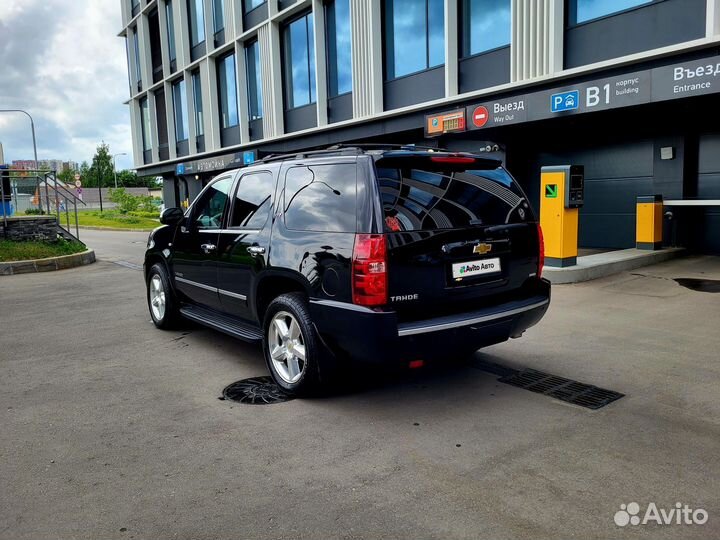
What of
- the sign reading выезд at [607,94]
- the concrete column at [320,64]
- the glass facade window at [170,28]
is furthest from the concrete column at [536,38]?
the glass facade window at [170,28]

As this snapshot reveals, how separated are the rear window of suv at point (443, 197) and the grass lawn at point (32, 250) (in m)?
12.4

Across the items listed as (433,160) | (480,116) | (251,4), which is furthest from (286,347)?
(251,4)

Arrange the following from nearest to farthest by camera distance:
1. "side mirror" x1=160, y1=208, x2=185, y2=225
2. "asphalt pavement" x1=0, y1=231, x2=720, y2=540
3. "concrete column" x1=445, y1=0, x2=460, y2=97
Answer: "asphalt pavement" x1=0, y1=231, x2=720, y2=540
"side mirror" x1=160, y1=208, x2=185, y2=225
"concrete column" x1=445, y1=0, x2=460, y2=97

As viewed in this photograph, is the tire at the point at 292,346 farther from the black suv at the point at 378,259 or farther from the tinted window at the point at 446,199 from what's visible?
the tinted window at the point at 446,199

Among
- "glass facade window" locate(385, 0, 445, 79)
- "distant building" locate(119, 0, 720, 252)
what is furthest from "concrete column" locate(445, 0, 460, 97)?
"glass facade window" locate(385, 0, 445, 79)

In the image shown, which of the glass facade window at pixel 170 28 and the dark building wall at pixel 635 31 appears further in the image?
the glass facade window at pixel 170 28

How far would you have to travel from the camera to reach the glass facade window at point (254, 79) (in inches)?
954

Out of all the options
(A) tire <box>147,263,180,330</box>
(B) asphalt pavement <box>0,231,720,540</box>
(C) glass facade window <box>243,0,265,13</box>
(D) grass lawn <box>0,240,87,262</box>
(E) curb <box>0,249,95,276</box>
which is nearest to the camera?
(B) asphalt pavement <box>0,231,720,540</box>

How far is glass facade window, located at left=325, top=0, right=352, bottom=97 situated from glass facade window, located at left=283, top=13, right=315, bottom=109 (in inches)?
42.4

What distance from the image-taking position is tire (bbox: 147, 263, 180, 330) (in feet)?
22.6

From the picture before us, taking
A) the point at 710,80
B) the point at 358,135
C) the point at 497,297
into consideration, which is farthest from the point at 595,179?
the point at 497,297

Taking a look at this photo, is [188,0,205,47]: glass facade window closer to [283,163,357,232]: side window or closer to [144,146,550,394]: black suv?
[144,146,550,394]: black suv

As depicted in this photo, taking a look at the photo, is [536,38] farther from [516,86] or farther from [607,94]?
[607,94]

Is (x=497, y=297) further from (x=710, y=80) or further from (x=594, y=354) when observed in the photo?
(x=710, y=80)
